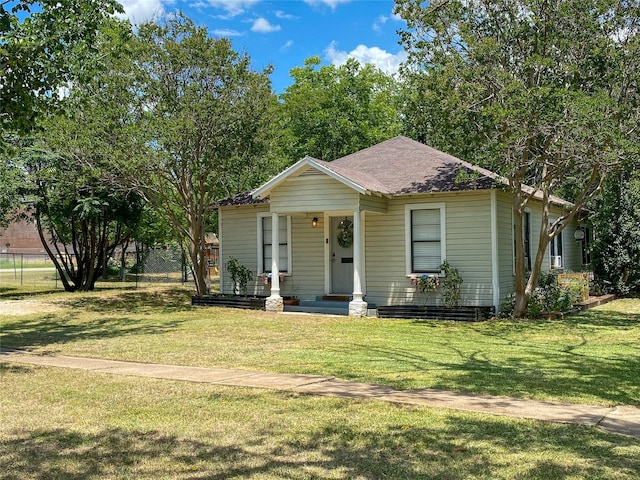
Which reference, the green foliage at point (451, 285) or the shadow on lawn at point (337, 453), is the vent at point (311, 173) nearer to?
the green foliage at point (451, 285)

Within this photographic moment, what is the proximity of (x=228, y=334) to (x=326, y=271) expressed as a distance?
17.6ft

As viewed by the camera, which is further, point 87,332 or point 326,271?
point 326,271

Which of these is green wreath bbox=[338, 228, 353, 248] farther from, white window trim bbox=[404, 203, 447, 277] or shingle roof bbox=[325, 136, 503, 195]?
white window trim bbox=[404, 203, 447, 277]

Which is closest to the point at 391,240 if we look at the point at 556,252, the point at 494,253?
the point at 494,253

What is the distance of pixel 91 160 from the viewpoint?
18.5m

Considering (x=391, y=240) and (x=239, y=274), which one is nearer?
(x=391, y=240)

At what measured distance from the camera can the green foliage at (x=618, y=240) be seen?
821 inches

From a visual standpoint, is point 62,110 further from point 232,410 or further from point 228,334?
point 232,410

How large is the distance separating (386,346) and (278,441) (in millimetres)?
5738

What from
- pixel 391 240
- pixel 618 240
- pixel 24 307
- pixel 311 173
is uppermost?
pixel 311 173

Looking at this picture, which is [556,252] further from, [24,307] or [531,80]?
[24,307]

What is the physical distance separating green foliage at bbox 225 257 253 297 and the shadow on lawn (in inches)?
505

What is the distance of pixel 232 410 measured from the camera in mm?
6160

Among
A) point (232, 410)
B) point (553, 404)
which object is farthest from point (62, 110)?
point (553, 404)
